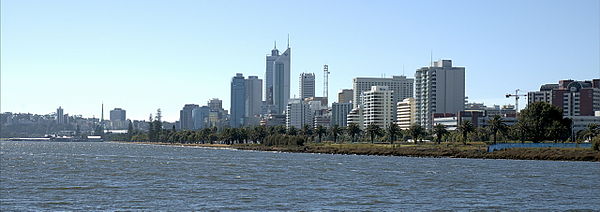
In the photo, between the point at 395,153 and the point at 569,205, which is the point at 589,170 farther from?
the point at 395,153

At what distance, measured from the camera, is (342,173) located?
109625 mm

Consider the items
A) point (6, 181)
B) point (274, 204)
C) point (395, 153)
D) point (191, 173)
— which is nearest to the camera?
point (274, 204)

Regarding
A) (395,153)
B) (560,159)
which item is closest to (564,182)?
(560,159)

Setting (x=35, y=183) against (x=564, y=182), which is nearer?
(x=35, y=183)

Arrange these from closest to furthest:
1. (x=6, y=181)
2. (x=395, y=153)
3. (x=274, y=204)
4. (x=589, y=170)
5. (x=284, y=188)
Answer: (x=274, y=204) → (x=284, y=188) → (x=6, y=181) → (x=589, y=170) → (x=395, y=153)

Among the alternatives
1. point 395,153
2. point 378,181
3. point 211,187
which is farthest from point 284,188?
point 395,153

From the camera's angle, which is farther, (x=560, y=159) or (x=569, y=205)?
(x=560, y=159)

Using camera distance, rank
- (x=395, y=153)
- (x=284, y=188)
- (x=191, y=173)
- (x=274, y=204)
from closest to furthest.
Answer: (x=274, y=204) < (x=284, y=188) < (x=191, y=173) < (x=395, y=153)

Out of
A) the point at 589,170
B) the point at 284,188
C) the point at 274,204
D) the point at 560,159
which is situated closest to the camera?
the point at 274,204

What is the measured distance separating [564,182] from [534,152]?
77102 mm

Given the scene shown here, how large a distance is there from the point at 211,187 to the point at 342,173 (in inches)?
1164

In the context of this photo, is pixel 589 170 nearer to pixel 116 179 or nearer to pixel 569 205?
pixel 569 205

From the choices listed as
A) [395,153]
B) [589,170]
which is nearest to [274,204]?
[589,170]

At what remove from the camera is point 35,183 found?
87688 millimetres
